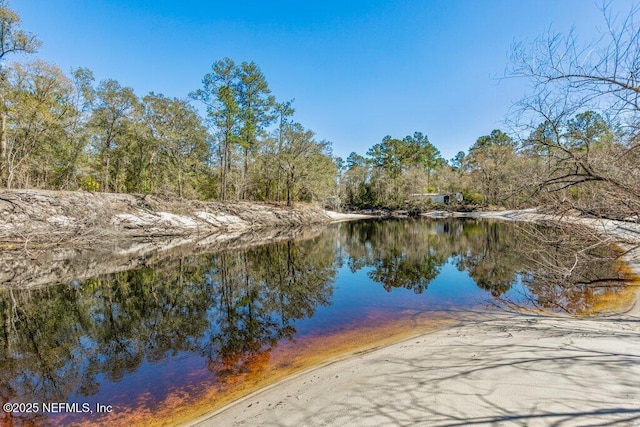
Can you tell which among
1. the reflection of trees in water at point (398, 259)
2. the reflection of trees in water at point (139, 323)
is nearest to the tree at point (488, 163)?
the reflection of trees in water at point (398, 259)

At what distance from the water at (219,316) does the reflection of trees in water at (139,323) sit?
0.11 feet

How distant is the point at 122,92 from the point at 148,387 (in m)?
31.9

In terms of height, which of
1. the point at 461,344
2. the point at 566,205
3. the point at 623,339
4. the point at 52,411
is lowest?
the point at 52,411

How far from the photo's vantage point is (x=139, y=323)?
7523 millimetres

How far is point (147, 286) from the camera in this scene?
10.7 m

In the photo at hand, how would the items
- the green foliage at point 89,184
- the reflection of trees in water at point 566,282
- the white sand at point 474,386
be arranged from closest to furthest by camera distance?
1. the white sand at point 474,386
2. the reflection of trees in water at point 566,282
3. the green foliage at point 89,184

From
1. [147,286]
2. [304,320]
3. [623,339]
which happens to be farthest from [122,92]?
[623,339]

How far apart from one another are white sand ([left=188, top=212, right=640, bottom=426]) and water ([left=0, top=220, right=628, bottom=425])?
1.13 meters

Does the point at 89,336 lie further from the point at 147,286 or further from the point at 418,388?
the point at 418,388

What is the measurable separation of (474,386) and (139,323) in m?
A: 7.66

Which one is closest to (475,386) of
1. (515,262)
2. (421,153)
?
(515,262)

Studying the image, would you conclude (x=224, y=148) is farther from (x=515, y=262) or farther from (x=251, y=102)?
(x=515, y=262)

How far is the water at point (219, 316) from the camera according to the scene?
4805 mm

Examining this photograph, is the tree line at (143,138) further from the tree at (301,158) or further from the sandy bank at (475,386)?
the sandy bank at (475,386)
